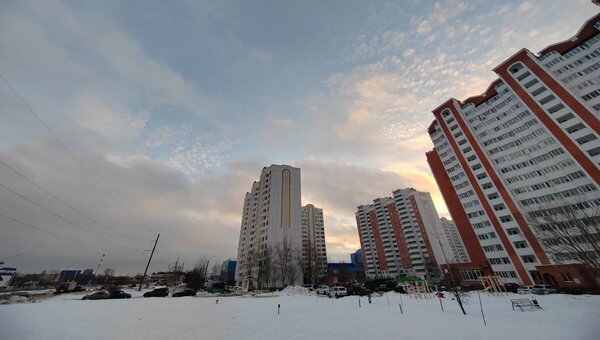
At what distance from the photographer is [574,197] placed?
46.2m

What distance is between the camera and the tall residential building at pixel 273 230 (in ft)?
245

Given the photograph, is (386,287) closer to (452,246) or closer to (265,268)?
(265,268)

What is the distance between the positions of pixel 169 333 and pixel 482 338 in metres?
17.4

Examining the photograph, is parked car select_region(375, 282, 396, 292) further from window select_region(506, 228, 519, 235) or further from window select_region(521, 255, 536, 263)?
window select_region(506, 228, 519, 235)

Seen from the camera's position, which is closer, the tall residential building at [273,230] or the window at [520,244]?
the window at [520,244]

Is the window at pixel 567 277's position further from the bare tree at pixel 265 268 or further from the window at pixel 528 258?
the bare tree at pixel 265 268

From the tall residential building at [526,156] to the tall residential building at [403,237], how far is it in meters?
51.6

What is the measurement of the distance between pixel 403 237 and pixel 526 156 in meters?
79.3

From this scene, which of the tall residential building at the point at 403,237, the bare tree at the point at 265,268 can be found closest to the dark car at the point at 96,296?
the bare tree at the point at 265,268

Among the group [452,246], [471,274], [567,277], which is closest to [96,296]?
[567,277]

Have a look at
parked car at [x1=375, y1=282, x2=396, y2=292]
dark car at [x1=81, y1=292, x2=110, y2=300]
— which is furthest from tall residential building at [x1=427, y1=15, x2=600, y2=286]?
dark car at [x1=81, y1=292, x2=110, y2=300]

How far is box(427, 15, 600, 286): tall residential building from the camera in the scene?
151 feet

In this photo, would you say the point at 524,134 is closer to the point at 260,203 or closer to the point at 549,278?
the point at 549,278

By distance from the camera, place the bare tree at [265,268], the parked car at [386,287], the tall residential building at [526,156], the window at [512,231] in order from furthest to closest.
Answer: the bare tree at [265,268], the window at [512,231], the parked car at [386,287], the tall residential building at [526,156]
